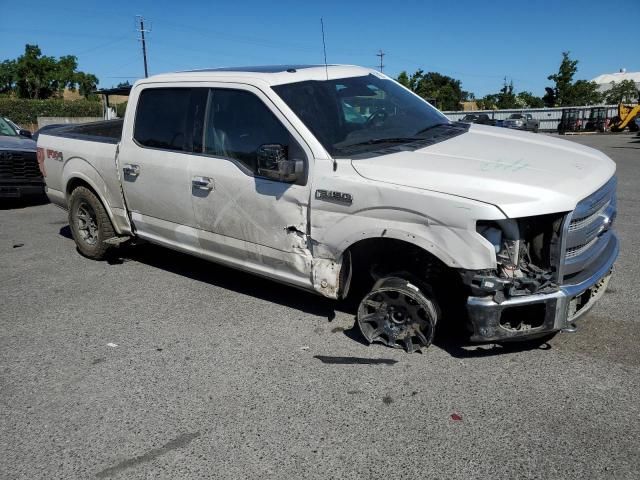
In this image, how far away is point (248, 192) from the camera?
4.21m

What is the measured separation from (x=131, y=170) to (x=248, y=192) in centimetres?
159

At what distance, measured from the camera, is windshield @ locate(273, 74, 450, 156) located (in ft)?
13.2

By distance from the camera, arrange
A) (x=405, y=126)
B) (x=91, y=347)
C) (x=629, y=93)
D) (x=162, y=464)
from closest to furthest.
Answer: (x=162, y=464), (x=91, y=347), (x=405, y=126), (x=629, y=93)

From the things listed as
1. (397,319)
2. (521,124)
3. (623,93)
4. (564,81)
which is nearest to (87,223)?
(397,319)

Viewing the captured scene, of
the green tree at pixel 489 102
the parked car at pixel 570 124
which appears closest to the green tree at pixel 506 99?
the green tree at pixel 489 102

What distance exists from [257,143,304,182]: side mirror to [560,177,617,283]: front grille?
177 cm

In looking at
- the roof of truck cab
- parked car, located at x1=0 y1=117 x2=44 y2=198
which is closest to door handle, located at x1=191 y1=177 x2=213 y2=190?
the roof of truck cab

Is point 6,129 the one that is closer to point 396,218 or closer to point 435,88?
point 396,218

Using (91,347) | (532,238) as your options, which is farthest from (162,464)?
(532,238)

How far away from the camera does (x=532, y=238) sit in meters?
3.32

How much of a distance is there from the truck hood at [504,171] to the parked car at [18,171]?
827cm

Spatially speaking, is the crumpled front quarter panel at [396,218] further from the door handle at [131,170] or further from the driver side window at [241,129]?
the door handle at [131,170]

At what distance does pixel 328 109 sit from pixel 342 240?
1103mm

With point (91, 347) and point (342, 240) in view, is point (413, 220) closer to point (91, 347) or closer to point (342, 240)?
point (342, 240)
